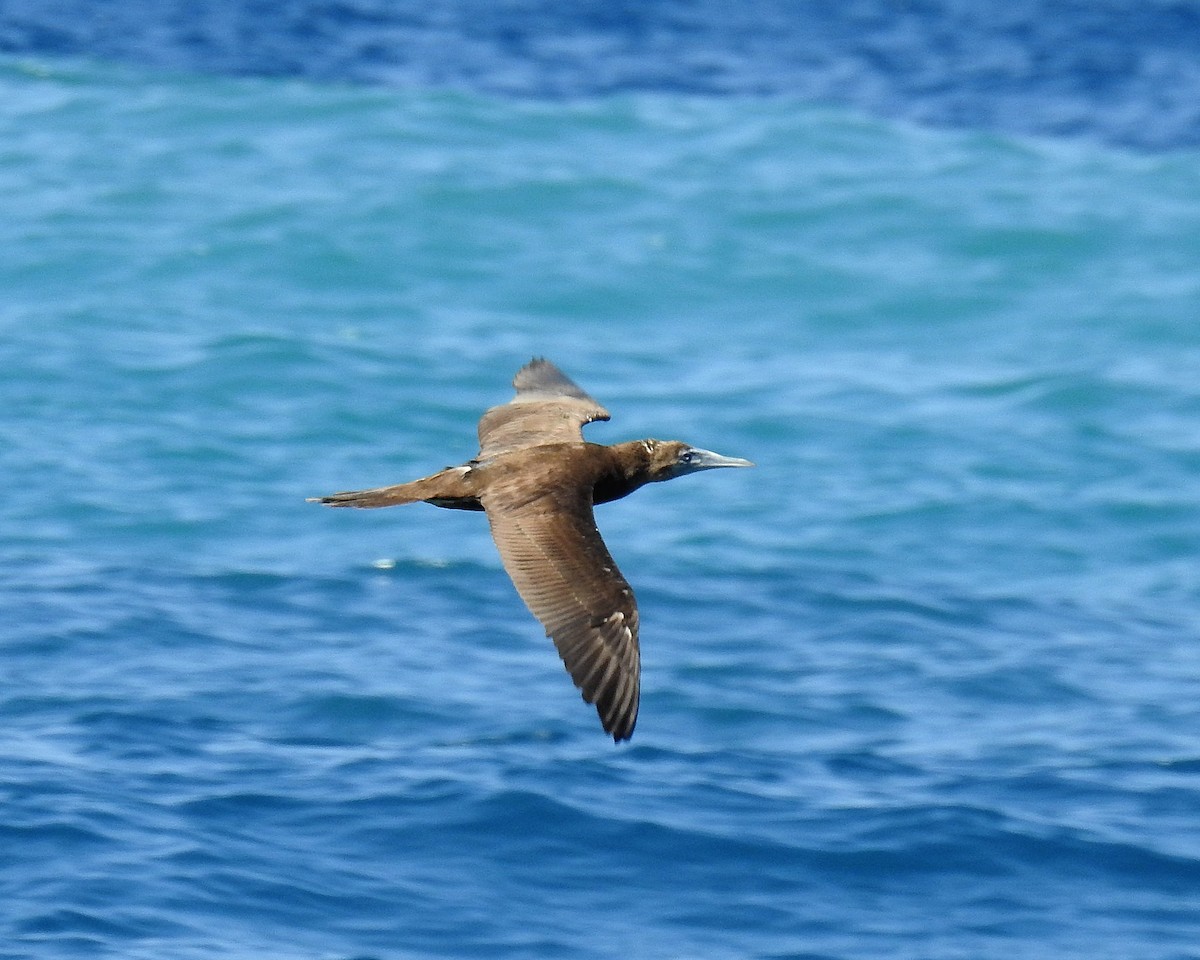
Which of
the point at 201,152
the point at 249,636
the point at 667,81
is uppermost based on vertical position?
the point at 667,81

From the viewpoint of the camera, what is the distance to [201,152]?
21094 mm

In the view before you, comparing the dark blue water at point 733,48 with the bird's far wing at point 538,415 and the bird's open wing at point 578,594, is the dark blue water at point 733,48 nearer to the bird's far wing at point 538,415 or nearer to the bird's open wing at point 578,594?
the bird's far wing at point 538,415

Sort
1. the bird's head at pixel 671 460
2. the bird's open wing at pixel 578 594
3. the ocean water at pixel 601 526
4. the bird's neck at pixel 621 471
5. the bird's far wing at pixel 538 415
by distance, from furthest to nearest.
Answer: the ocean water at pixel 601 526, the bird's far wing at pixel 538 415, the bird's head at pixel 671 460, the bird's neck at pixel 621 471, the bird's open wing at pixel 578 594

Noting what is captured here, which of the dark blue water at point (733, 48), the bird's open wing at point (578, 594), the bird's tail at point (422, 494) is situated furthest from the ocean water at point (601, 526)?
the bird's open wing at point (578, 594)

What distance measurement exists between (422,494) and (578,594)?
2.76ft

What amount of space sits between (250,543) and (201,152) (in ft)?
29.2

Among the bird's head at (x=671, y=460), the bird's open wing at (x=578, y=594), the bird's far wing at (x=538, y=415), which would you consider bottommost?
the bird's open wing at (x=578, y=594)

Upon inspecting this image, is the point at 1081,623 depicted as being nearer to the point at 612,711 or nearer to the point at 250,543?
the point at 250,543

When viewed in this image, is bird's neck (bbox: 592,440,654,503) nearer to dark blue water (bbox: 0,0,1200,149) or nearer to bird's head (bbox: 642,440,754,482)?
bird's head (bbox: 642,440,754,482)

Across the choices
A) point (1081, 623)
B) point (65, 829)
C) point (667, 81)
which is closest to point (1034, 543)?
point (1081, 623)

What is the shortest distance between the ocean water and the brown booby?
204 centimetres

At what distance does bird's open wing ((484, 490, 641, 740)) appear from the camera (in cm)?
659

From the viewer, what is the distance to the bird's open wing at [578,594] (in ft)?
21.6

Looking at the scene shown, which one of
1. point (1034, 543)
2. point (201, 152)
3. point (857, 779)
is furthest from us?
point (201, 152)
